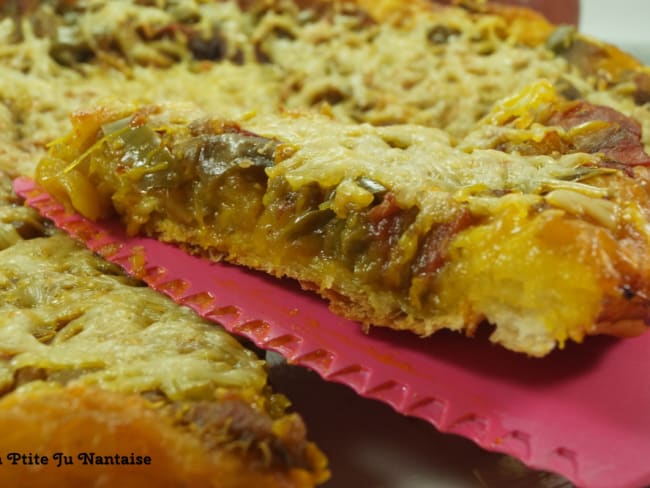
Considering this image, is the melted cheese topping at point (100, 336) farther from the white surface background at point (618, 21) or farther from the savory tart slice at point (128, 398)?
the white surface background at point (618, 21)

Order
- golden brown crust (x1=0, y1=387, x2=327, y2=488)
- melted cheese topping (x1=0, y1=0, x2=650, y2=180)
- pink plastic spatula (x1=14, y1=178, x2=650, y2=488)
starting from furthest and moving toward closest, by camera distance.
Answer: melted cheese topping (x1=0, y1=0, x2=650, y2=180), pink plastic spatula (x1=14, y1=178, x2=650, y2=488), golden brown crust (x1=0, y1=387, x2=327, y2=488)

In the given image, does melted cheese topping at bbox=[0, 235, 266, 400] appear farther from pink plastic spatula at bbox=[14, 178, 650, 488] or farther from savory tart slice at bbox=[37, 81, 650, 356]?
savory tart slice at bbox=[37, 81, 650, 356]

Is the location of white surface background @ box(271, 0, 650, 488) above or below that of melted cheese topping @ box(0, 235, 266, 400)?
below

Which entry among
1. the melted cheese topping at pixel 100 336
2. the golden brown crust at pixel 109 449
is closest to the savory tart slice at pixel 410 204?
the melted cheese topping at pixel 100 336

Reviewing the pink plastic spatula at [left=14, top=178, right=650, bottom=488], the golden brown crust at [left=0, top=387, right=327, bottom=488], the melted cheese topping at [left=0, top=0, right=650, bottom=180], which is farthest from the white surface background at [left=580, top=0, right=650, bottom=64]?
the golden brown crust at [left=0, top=387, right=327, bottom=488]

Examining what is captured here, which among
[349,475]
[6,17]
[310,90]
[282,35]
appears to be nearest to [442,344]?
[349,475]

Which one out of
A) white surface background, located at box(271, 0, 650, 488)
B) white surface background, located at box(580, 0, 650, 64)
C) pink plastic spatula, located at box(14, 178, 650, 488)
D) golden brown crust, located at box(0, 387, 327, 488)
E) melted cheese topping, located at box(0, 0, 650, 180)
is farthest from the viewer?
white surface background, located at box(580, 0, 650, 64)
